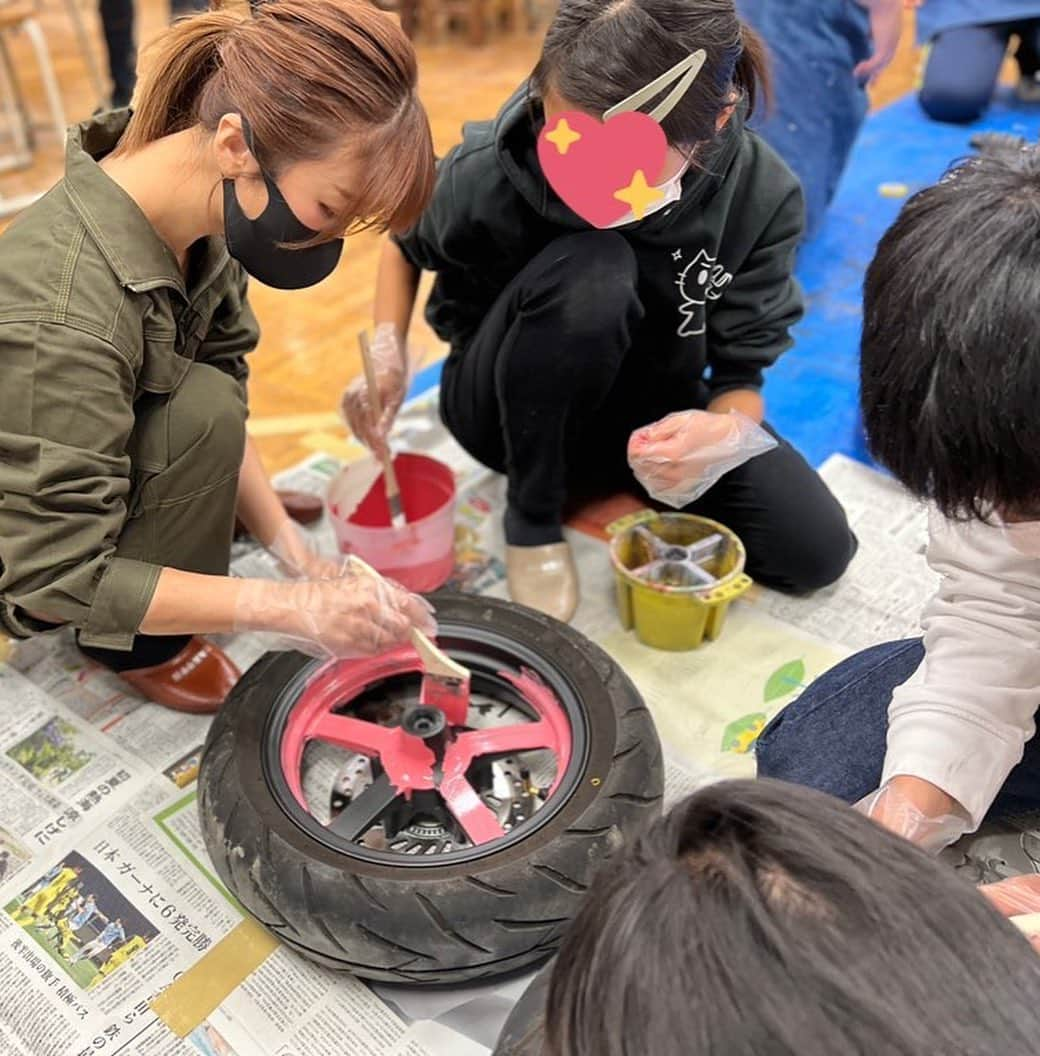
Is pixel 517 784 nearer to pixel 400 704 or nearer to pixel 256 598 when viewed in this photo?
pixel 400 704

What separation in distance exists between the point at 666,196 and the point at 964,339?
1.52 ft

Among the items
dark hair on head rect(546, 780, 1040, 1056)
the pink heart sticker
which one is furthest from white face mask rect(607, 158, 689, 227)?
dark hair on head rect(546, 780, 1040, 1056)

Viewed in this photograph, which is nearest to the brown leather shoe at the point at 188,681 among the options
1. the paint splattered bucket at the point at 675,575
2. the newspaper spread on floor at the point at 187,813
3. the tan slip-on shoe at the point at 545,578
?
the newspaper spread on floor at the point at 187,813

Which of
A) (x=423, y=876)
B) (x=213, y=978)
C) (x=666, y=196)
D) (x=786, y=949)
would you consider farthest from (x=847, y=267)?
(x=786, y=949)

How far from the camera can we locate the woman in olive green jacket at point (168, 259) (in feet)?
2.75

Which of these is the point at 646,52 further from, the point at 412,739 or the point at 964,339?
the point at 412,739

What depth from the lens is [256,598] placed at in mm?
919

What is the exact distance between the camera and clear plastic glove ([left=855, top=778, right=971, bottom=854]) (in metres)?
0.78

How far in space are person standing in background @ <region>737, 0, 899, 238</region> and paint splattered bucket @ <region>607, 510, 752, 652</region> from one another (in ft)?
2.60

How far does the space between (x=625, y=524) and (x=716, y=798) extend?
0.81m

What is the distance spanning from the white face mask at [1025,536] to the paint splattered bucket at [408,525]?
0.67 m

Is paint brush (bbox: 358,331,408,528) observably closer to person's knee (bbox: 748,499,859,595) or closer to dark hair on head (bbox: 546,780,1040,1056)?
person's knee (bbox: 748,499,859,595)

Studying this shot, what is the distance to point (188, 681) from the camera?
3.76 feet

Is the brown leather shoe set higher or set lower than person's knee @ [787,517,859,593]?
lower
